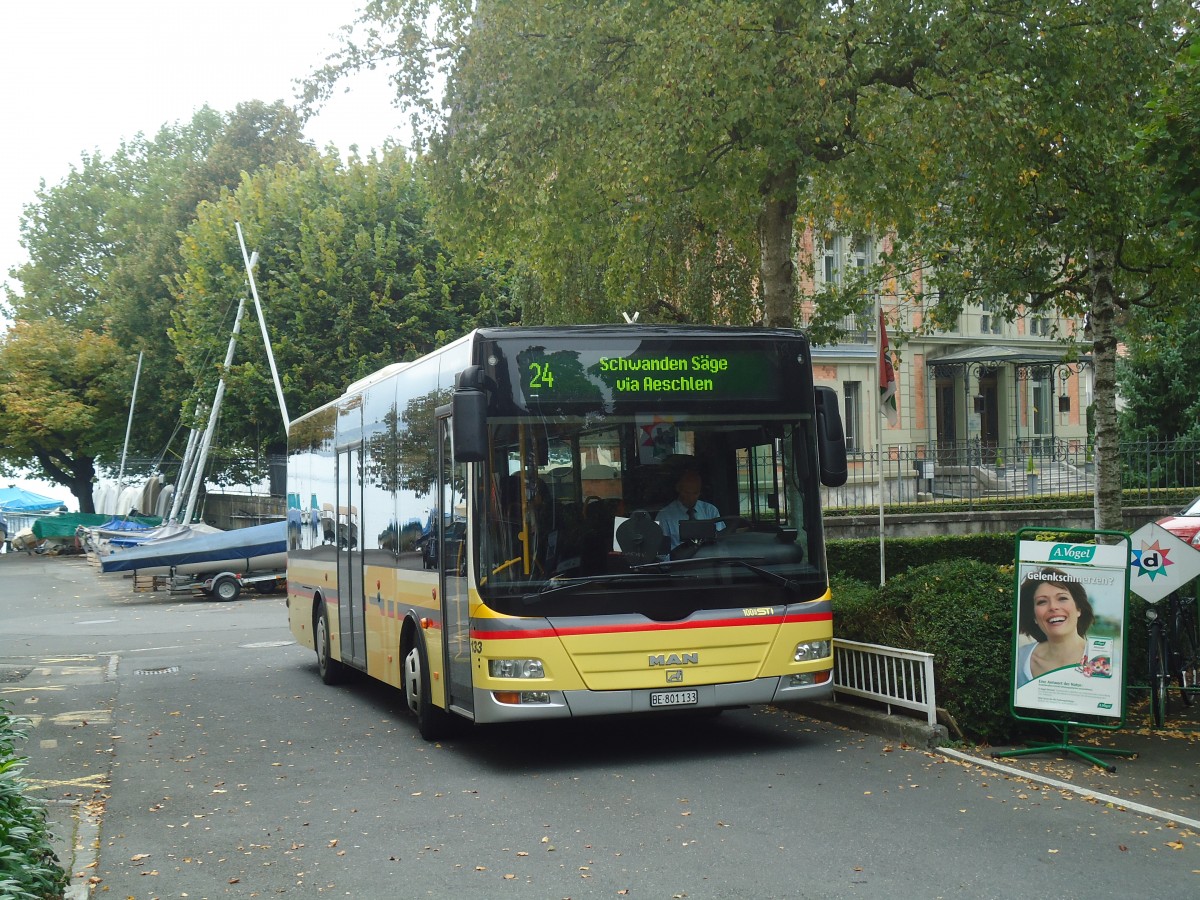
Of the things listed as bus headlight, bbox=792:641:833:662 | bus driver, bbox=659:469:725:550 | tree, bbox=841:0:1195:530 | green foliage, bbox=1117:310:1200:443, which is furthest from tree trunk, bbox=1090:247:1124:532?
green foliage, bbox=1117:310:1200:443

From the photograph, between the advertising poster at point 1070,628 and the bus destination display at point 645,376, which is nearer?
the advertising poster at point 1070,628

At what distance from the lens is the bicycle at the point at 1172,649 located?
428 inches

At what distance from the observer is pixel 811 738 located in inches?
436

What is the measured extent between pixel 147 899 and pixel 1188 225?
25.0 ft

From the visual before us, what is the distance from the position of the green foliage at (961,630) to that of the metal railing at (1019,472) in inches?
573

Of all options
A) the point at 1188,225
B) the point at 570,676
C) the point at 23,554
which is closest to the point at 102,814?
the point at 570,676

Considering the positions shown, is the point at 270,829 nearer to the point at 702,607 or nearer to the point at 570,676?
the point at 570,676

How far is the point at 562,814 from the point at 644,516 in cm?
235

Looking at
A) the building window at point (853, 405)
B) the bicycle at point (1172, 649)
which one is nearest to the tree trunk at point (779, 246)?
the bicycle at point (1172, 649)

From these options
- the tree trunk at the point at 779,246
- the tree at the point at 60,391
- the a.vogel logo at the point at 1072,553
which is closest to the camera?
the a.vogel logo at the point at 1072,553

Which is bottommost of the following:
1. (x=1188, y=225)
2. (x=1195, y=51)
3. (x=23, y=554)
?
(x=23, y=554)

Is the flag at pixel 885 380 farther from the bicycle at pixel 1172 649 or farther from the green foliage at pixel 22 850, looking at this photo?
the green foliage at pixel 22 850

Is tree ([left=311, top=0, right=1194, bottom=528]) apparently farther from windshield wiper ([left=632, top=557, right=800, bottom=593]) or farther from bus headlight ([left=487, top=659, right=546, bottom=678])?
bus headlight ([left=487, top=659, right=546, bottom=678])

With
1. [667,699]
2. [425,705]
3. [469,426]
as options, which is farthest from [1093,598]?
[425,705]
